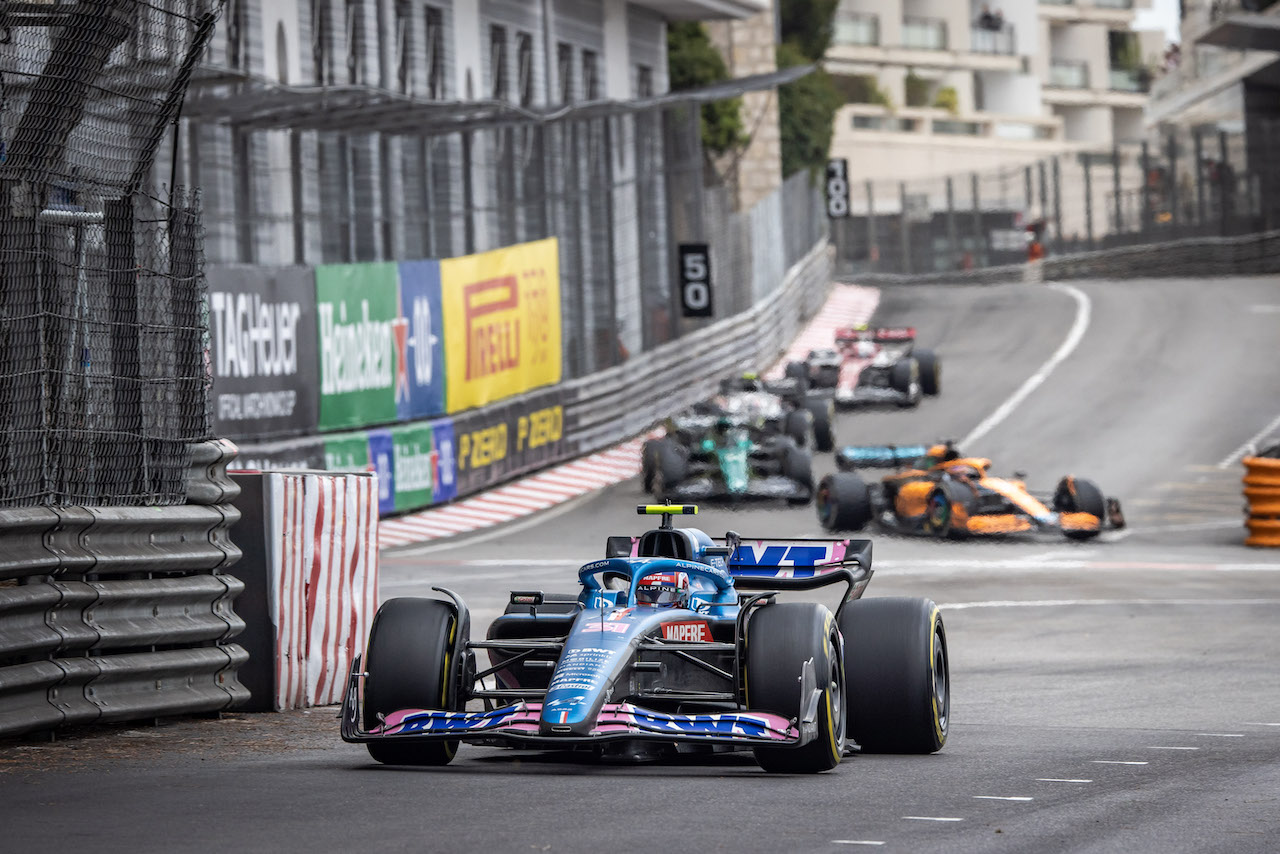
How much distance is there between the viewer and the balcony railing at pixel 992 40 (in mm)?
95688

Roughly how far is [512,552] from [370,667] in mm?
14476

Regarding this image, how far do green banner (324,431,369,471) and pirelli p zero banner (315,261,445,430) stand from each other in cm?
16

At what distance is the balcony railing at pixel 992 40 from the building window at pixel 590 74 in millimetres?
55232

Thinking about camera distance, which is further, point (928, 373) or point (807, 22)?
point (807, 22)

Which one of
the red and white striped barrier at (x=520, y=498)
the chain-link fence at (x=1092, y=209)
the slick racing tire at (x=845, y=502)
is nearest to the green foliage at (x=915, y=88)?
the chain-link fence at (x=1092, y=209)

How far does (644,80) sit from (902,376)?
50.6ft

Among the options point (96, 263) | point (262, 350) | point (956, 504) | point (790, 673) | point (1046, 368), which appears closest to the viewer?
point (790, 673)

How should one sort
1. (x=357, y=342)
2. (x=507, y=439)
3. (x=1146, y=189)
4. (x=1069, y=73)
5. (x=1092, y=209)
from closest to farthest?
(x=357, y=342), (x=507, y=439), (x=1146, y=189), (x=1092, y=209), (x=1069, y=73)

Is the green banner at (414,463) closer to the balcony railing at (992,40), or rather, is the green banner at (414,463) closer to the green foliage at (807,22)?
the green foliage at (807,22)

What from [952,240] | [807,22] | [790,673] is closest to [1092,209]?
[952,240]

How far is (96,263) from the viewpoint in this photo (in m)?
10.7

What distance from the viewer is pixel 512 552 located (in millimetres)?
23609

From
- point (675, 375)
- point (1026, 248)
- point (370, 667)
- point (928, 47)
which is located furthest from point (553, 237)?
point (928, 47)

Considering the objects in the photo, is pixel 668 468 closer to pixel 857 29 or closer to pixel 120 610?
pixel 120 610
